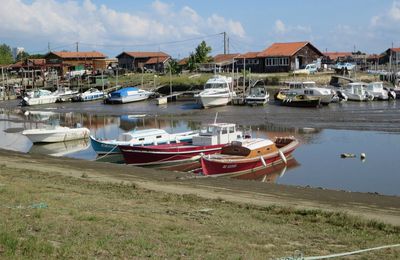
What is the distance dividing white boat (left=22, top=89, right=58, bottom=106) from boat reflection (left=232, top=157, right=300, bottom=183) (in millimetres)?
57086

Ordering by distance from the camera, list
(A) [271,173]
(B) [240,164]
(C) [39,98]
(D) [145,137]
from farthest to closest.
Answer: (C) [39,98]
(D) [145,137]
(A) [271,173]
(B) [240,164]

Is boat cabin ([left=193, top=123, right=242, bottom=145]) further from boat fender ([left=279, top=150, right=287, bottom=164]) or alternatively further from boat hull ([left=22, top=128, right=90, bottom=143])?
boat hull ([left=22, top=128, right=90, bottom=143])

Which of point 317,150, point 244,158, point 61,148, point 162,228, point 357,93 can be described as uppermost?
point 357,93

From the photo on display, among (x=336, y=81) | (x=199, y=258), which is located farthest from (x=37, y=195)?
(x=336, y=81)

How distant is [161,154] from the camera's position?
84.2 ft

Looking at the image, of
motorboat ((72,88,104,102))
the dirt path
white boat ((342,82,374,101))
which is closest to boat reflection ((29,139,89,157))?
the dirt path

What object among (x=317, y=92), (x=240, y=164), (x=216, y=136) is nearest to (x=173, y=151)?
(x=216, y=136)

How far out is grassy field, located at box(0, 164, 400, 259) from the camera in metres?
8.05

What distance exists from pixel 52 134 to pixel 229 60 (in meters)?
64.3

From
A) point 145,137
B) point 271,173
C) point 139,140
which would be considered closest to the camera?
point 271,173

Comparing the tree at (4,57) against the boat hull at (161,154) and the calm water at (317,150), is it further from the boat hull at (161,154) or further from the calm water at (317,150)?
the boat hull at (161,154)

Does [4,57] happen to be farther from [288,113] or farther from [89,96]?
[288,113]

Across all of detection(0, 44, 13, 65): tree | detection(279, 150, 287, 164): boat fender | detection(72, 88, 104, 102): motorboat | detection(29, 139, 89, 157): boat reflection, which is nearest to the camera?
detection(279, 150, 287, 164): boat fender

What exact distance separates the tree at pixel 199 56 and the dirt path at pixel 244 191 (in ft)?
248
